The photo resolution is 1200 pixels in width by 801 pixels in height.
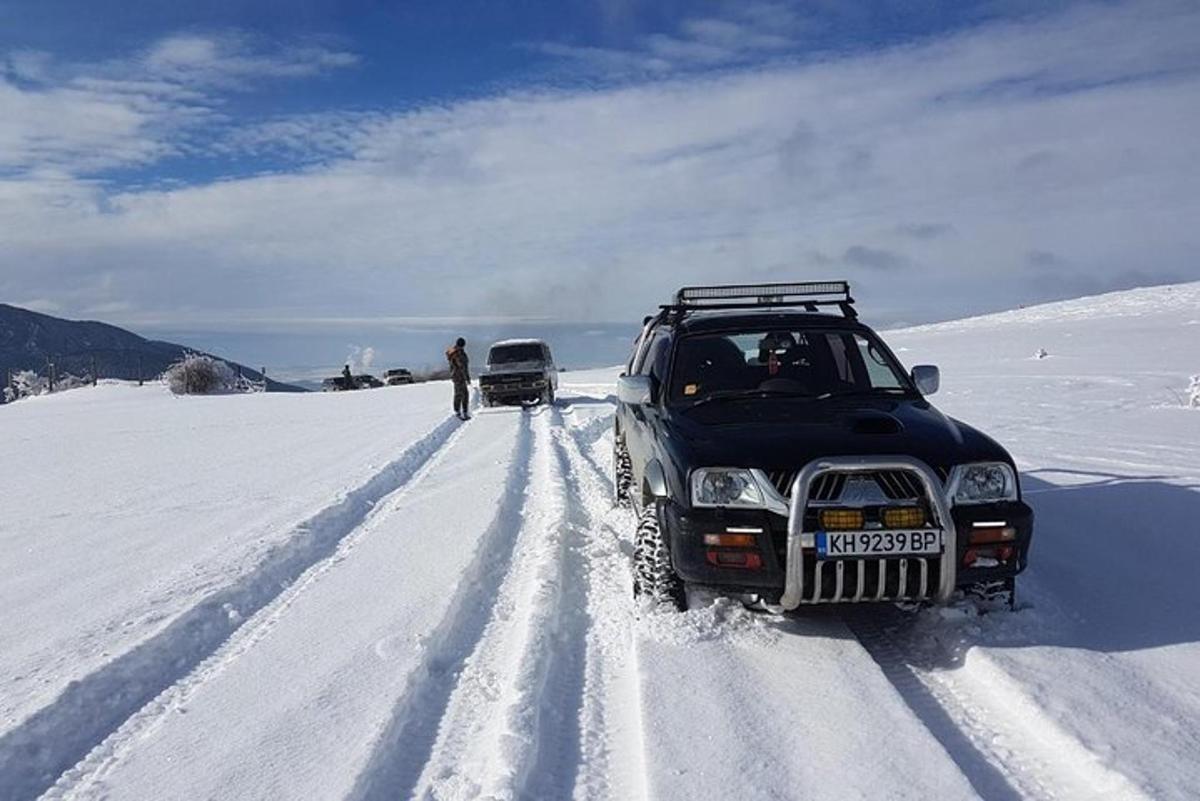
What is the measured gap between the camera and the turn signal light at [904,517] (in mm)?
3854

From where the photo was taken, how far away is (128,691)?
3.83m

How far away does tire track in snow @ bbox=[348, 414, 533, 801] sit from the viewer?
9.87 ft

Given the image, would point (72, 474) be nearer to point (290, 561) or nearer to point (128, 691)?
point (290, 561)

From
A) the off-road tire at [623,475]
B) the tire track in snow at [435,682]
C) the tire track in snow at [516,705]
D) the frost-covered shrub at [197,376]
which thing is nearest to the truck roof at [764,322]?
the off-road tire at [623,475]

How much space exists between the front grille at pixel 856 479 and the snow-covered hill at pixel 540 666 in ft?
2.54

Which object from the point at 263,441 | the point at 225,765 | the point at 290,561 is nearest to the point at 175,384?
the point at 263,441

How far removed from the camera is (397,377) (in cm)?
5509

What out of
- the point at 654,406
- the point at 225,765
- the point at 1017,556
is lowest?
the point at 225,765

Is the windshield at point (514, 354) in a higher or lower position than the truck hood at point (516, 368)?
higher

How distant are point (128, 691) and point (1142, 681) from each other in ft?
14.7

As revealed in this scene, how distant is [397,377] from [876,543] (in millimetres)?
53400

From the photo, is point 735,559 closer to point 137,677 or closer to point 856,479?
point 856,479

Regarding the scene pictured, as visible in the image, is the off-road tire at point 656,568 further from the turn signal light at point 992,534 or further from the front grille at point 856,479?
the turn signal light at point 992,534

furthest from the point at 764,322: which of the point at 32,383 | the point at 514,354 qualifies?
the point at 32,383
